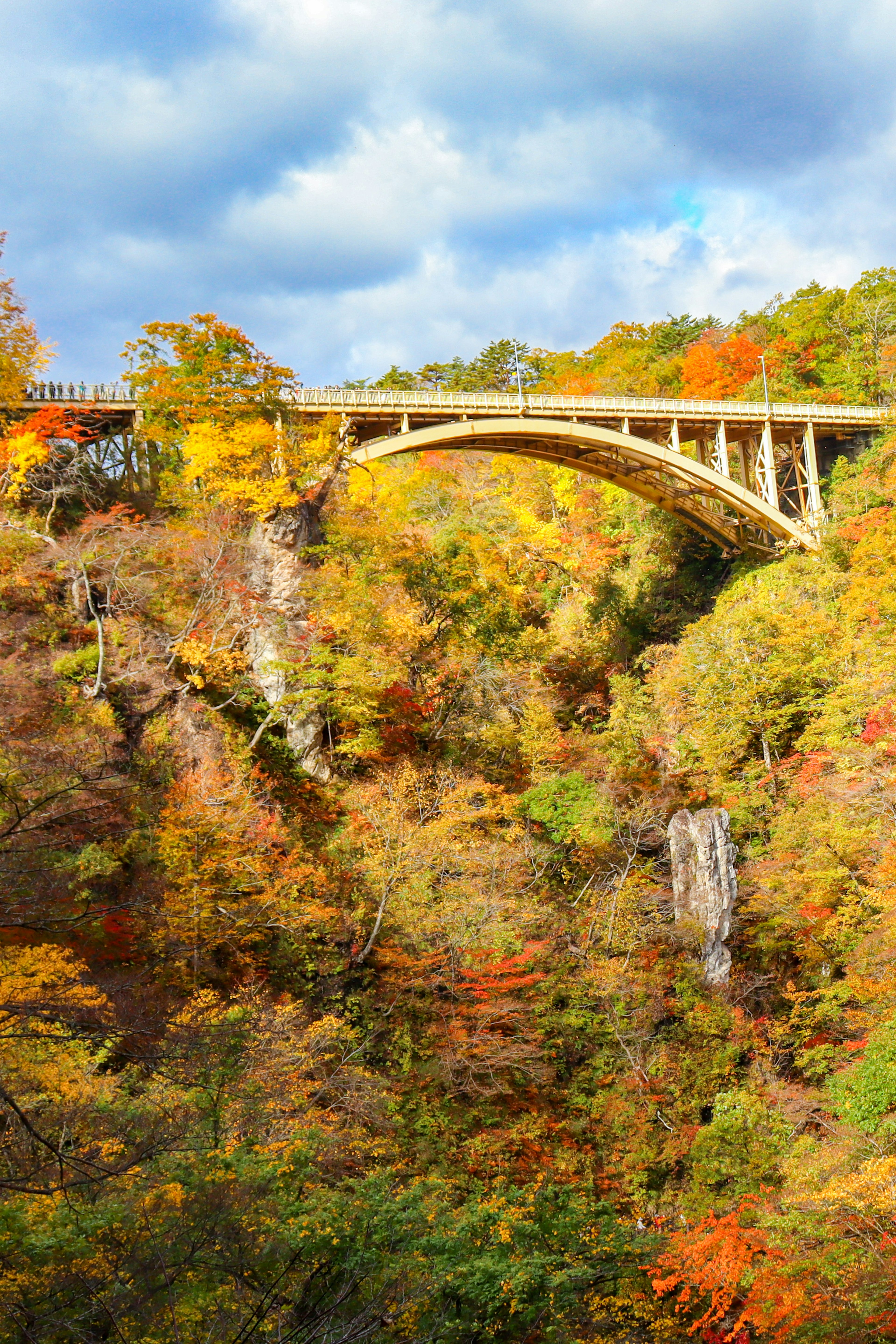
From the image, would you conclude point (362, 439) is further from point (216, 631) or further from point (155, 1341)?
point (155, 1341)

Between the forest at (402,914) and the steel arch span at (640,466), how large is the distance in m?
1.20

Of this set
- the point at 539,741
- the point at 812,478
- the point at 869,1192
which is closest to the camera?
the point at 869,1192

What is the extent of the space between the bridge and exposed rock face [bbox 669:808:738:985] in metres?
12.3

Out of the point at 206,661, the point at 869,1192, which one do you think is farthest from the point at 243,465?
the point at 869,1192

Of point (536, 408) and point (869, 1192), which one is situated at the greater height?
point (536, 408)

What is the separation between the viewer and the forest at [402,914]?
26.3 feet

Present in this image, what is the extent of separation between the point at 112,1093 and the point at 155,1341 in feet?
15.0

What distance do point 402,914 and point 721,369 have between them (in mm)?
29797

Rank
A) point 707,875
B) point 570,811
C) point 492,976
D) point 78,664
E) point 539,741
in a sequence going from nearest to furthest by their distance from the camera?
point 492,976, point 78,664, point 707,875, point 570,811, point 539,741

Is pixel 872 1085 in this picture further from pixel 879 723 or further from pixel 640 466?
pixel 640 466

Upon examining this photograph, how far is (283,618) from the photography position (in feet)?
71.1

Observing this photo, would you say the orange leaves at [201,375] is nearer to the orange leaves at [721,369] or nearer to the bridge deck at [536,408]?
the bridge deck at [536,408]

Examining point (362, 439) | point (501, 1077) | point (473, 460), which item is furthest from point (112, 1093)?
point (473, 460)

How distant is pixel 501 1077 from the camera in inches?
623
